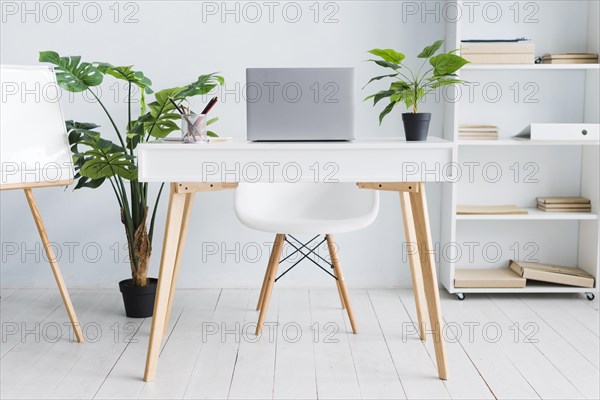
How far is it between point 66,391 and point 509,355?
1483mm

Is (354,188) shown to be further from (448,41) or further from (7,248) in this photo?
(7,248)

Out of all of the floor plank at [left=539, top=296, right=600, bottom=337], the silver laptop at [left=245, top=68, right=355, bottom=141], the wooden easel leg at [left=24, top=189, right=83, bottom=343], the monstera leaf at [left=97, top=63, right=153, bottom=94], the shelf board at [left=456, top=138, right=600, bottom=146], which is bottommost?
the floor plank at [left=539, top=296, right=600, bottom=337]

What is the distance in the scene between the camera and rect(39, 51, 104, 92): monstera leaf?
2.82 meters

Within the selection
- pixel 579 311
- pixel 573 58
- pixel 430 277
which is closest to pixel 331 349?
pixel 430 277

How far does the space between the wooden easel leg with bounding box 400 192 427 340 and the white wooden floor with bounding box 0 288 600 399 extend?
0.12m

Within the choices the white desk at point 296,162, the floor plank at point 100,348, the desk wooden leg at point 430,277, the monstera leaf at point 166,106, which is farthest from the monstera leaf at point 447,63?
the floor plank at point 100,348

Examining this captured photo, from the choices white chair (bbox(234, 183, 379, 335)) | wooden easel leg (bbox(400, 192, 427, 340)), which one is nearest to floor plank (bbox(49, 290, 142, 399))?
white chair (bbox(234, 183, 379, 335))

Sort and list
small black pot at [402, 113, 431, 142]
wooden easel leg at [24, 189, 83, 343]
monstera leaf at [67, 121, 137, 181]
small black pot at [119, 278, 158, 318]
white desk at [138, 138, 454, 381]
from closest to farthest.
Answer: white desk at [138, 138, 454, 381] < small black pot at [402, 113, 431, 142] < wooden easel leg at [24, 189, 83, 343] < monstera leaf at [67, 121, 137, 181] < small black pot at [119, 278, 158, 318]

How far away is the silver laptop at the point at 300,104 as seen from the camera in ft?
7.53

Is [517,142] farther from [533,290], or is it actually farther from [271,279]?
[271,279]

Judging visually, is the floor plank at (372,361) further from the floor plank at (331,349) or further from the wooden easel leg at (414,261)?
the wooden easel leg at (414,261)

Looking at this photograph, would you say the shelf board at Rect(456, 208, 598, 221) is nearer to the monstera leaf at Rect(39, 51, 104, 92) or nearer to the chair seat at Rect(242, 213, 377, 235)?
the chair seat at Rect(242, 213, 377, 235)

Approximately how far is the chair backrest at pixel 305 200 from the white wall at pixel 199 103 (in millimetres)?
513

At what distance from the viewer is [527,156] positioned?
11.8 ft
